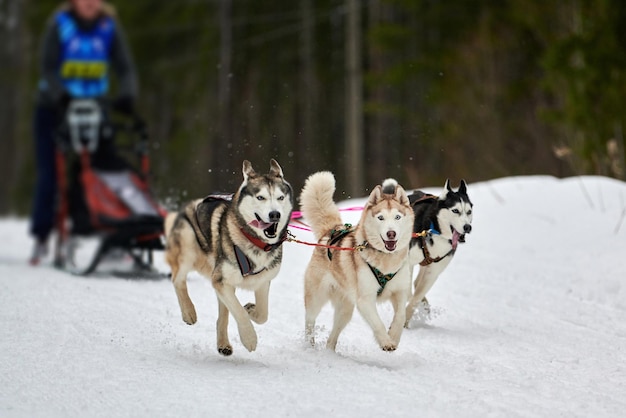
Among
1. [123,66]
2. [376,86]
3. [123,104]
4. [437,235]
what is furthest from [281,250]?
[376,86]

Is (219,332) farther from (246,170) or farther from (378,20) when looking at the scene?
(378,20)

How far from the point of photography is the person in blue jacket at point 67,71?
8656mm

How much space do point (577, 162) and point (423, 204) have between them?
5.94 metres

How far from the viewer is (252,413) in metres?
3.68

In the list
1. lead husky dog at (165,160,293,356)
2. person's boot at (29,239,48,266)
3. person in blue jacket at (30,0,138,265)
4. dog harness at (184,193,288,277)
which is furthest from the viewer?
person's boot at (29,239,48,266)

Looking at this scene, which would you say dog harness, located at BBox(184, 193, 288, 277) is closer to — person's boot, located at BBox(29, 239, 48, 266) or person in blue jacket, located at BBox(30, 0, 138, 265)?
person in blue jacket, located at BBox(30, 0, 138, 265)

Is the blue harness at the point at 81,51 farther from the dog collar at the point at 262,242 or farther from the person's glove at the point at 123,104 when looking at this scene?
the dog collar at the point at 262,242

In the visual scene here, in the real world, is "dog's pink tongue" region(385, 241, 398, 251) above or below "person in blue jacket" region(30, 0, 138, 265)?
below

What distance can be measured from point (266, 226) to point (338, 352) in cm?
91

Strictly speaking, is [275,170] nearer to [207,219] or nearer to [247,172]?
[247,172]

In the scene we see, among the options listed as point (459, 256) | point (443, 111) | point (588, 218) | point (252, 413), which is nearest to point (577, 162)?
point (588, 218)

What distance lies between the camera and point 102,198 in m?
7.93

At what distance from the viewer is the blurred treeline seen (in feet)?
34.6

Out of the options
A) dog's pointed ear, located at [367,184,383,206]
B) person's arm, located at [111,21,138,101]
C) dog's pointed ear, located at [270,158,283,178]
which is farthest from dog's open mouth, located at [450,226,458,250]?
person's arm, located at [111,21,138,101]
